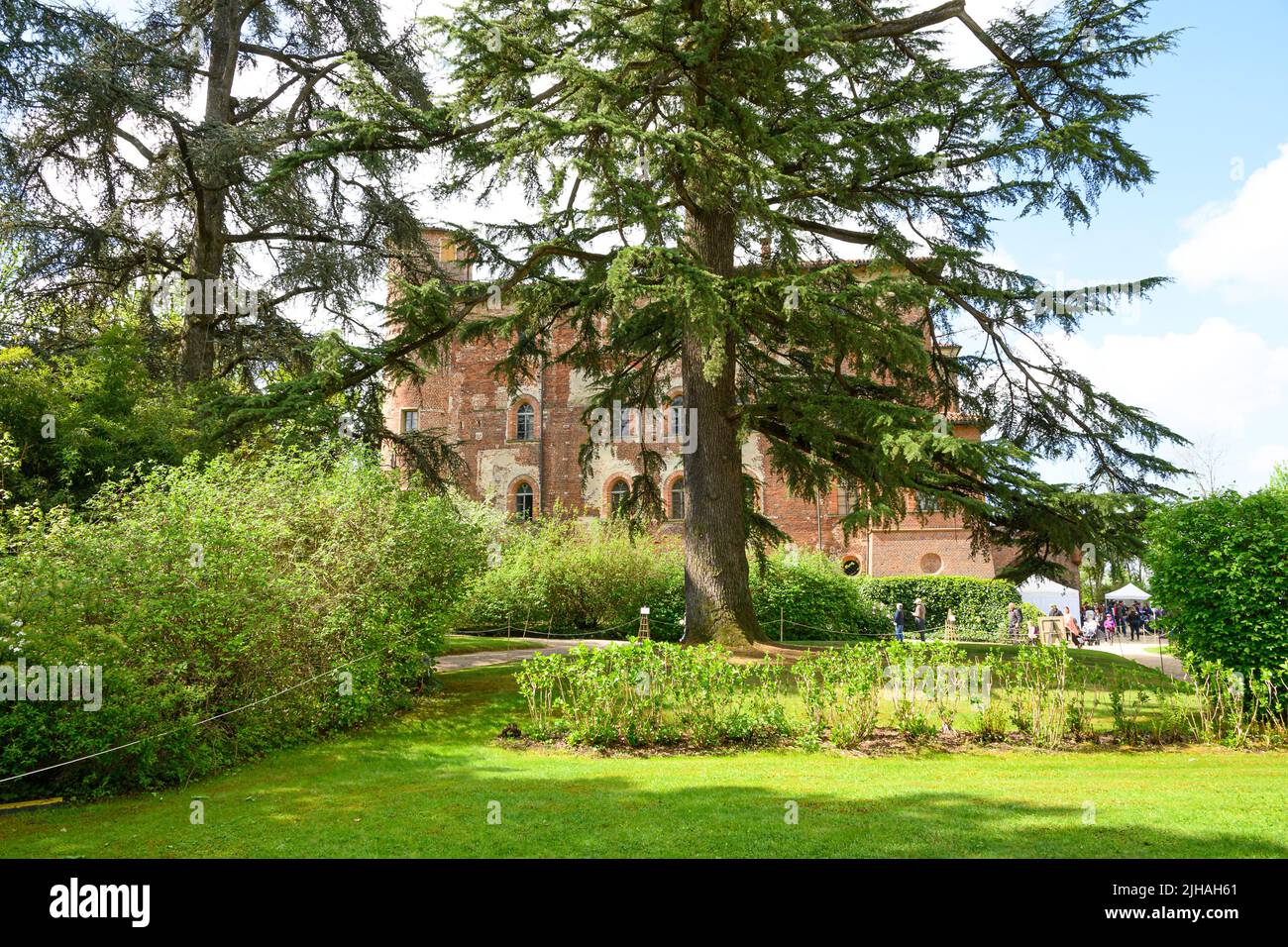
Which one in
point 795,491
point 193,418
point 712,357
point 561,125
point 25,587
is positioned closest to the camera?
point 25,587

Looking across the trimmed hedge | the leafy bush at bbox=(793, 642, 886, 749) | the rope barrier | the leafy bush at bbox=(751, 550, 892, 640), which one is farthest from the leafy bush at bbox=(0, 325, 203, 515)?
the leafy bush at bbox=(751, 550, 892, 640)

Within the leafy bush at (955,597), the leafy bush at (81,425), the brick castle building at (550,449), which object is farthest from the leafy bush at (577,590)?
→ the brick castle building at (550,449)

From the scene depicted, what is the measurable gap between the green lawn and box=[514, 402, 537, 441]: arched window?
2841cm

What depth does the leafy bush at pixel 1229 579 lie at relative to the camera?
28.5ft

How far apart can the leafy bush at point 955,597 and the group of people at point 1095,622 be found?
86 centimetres

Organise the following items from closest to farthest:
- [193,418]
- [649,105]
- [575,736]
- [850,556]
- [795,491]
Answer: [575,736]
[193,418]
[649,105]
[795,491]
[850,556]

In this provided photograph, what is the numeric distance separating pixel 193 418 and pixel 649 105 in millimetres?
8161

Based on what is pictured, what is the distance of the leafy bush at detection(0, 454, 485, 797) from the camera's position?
683 centimetres

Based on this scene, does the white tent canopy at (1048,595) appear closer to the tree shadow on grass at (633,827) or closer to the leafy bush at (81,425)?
the tree shadow on grass at (633,827)

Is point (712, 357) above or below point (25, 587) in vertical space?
above

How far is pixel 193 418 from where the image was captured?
1188 centimetres

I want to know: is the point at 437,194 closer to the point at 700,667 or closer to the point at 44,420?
the point at 44,420

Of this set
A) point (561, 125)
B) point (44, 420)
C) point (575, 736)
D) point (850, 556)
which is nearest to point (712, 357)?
point (561, 125)

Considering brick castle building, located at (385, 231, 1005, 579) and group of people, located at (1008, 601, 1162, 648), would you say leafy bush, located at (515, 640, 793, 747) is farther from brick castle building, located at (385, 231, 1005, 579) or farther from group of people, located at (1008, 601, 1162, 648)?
brick castle building, located at (385, 231, 1005, 579)
